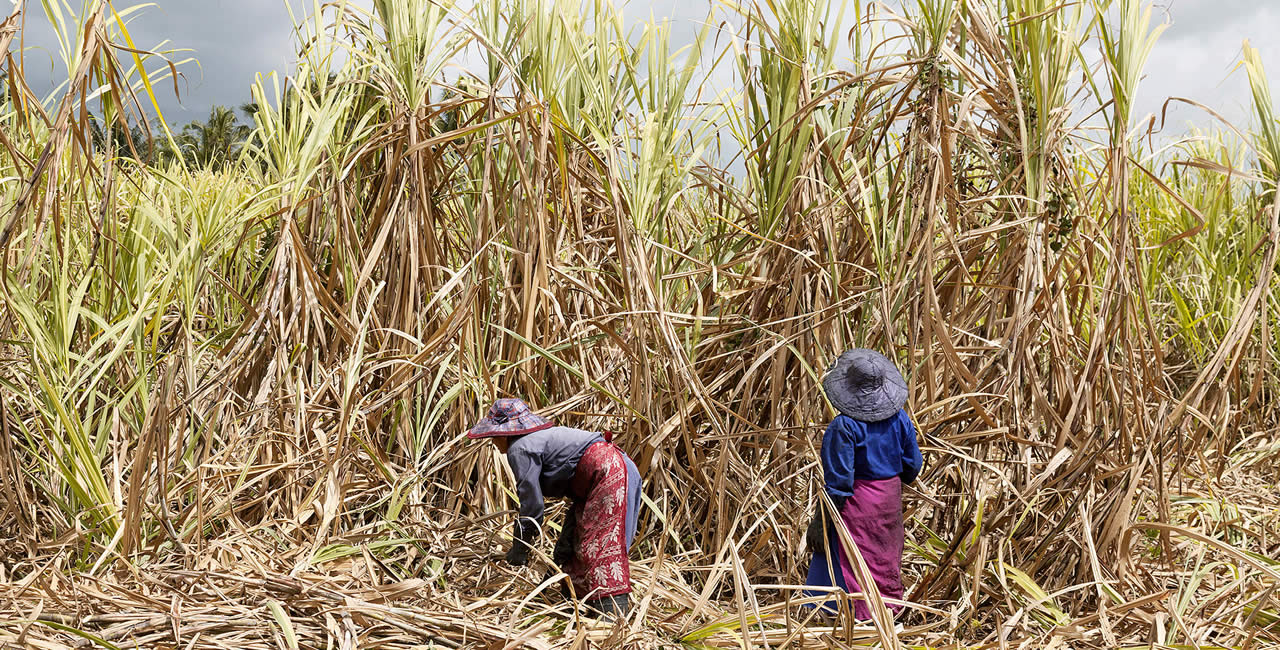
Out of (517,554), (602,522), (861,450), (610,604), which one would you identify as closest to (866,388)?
(861,450)

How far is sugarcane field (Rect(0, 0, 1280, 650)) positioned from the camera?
2117 millimetres

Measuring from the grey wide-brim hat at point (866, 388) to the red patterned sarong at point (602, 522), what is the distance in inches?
23.4

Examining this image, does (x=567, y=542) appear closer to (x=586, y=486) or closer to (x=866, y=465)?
(x=586, y=486)

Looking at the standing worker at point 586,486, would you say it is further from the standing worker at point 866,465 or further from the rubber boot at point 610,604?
the standing worker at point 866,465

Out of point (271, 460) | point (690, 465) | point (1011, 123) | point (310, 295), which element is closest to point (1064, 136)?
point (1011, 123)

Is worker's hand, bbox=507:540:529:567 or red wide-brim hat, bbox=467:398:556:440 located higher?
red wide-brim hat, bbox=467:398:556:440

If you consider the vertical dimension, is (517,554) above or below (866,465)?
below

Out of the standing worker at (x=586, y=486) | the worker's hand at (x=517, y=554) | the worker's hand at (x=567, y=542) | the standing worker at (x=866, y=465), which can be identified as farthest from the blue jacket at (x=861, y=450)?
the worker's hand at (x=517, y=554)

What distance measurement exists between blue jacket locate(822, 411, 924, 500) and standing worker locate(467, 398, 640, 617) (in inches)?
20.8

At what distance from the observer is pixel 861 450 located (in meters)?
2.25

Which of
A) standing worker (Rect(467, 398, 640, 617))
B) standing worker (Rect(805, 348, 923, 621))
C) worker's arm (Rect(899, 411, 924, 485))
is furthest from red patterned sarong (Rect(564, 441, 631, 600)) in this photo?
worker's arm (Rect(899, 411, 924, 485))

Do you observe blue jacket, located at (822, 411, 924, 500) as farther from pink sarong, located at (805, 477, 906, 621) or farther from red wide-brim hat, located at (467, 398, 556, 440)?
red wide-brim hat, located at (467, 398, 556, 440)

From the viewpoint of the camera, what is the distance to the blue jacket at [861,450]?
2227 millimetres

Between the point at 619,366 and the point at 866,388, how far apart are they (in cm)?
72
